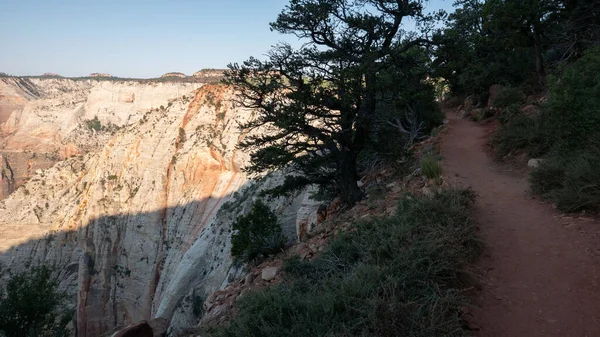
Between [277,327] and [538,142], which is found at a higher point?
[538,142]

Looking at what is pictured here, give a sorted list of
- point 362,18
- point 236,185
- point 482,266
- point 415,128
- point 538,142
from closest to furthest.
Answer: point 482,266, point 362,18, point 538,142, point 415,128, point 236,185

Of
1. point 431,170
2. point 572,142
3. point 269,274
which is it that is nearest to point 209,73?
point 431,170

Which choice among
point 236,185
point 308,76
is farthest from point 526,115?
point 236,185

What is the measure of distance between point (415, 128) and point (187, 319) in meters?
16.1

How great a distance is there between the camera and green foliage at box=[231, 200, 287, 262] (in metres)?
8.91

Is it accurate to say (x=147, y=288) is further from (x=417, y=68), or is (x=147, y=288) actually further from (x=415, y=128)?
(x=417, y=68)

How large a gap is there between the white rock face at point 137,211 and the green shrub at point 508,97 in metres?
15.1

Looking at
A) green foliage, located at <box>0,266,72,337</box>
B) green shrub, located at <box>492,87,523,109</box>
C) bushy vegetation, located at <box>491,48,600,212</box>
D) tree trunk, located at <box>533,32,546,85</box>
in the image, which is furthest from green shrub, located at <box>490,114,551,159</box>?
green foliage, located at <box>0,266,72,337</box>

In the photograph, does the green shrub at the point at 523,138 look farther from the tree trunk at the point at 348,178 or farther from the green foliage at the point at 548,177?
the tree trunk at the point at 348,178

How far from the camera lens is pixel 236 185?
1142 inches

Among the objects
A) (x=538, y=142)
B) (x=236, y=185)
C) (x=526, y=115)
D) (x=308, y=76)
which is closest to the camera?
(x=308, y=76)

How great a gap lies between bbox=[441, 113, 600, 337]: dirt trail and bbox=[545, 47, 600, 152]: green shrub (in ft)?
5.64

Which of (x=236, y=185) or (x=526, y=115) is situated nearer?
(x=526, y=115)

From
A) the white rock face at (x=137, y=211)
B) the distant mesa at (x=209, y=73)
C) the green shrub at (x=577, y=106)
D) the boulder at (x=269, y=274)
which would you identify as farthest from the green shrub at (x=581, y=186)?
the distant mesa at (x=209, y=73)
